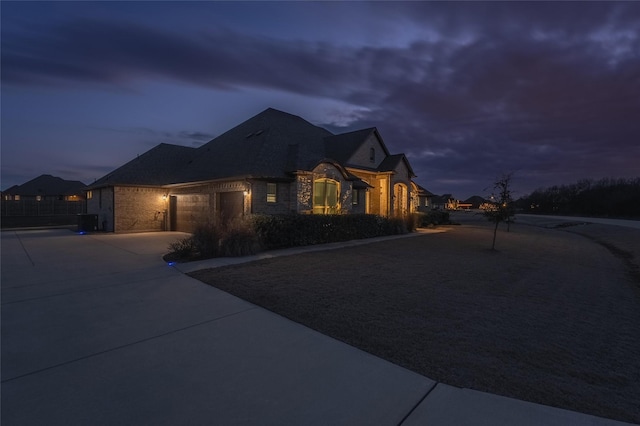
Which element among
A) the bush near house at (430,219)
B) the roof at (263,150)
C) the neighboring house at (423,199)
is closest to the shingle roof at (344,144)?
the roof at (263,150)

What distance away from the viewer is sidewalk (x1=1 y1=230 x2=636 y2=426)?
2.81 m

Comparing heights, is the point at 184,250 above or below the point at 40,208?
below

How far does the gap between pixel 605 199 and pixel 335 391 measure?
73.7 m

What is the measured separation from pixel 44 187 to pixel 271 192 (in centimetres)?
5261

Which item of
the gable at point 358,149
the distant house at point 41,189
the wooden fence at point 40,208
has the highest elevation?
the gable at point 358,149

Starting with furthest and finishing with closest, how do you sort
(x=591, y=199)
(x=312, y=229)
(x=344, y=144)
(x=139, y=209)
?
(x=591, y=199), (x=344, y=144), (x=139, y=209), (x=312, y=229)

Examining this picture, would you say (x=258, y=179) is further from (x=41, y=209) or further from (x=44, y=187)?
(x=44, y=187)

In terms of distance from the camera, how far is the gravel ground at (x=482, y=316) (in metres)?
3.49

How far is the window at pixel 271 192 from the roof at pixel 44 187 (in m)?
46.0

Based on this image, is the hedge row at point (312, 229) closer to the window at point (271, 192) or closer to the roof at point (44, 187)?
the window at point (271, 192)

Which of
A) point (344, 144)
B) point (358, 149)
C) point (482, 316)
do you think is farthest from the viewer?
point (344, 144)

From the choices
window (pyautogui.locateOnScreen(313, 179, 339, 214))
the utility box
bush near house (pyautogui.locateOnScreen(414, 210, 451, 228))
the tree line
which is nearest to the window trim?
window (pyautogui.locateOnScreen(313, 179, 339, 214))

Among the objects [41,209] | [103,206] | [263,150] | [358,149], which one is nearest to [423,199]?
[358,149]

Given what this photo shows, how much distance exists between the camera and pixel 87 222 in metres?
21.9
